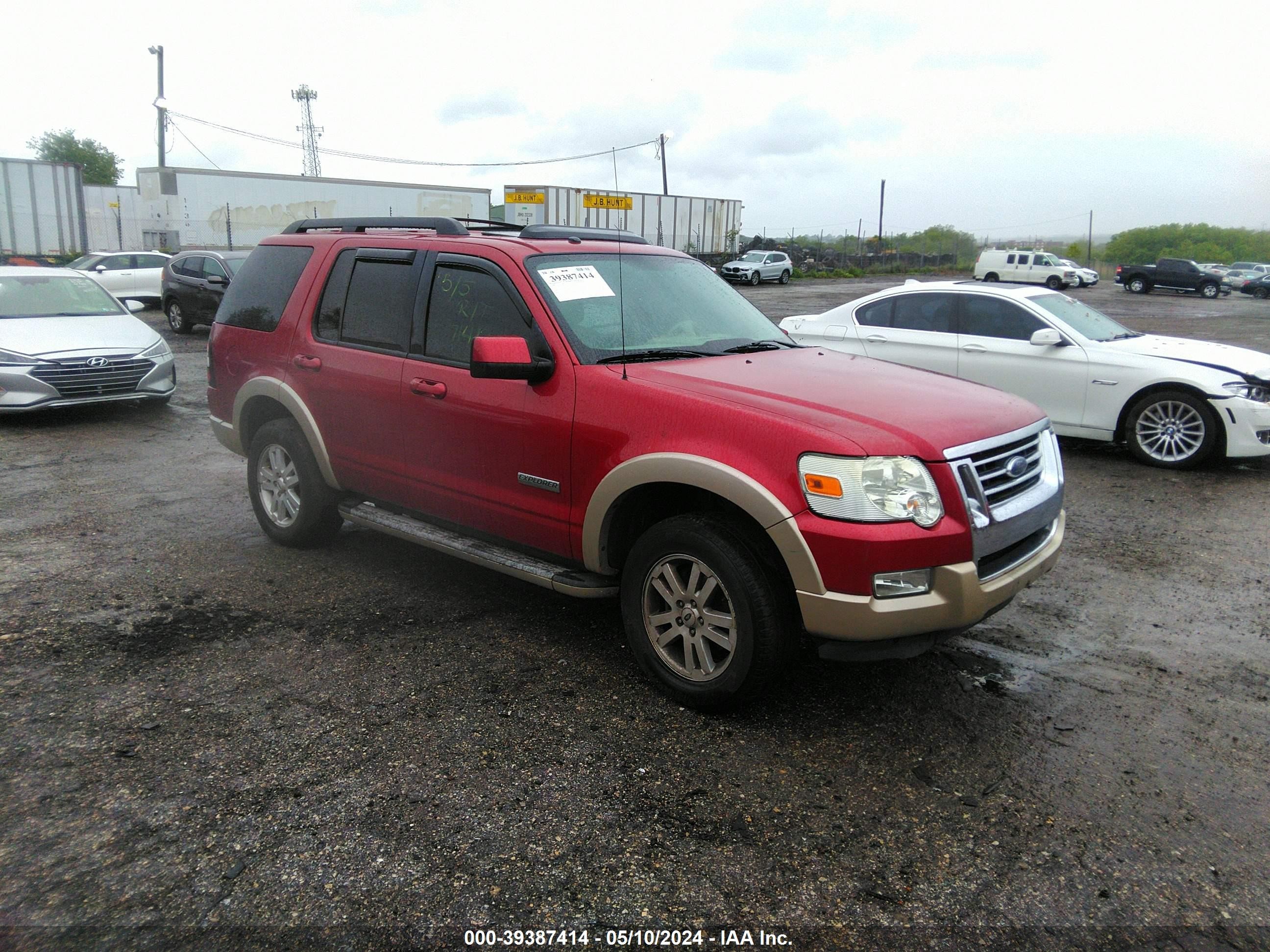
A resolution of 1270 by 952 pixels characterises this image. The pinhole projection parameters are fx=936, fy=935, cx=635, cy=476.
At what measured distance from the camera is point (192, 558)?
18.4ft

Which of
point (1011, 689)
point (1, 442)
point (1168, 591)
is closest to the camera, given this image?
point (1011, 689)

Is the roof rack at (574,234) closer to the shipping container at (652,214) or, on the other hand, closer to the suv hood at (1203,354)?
the suv hood at (1203,354)

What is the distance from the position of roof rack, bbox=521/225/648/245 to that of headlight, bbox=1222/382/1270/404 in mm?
5567

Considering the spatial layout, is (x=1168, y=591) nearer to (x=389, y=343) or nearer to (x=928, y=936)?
(x=928, y=936)

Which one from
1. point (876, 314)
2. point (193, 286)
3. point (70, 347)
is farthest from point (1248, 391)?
point (193, 286)

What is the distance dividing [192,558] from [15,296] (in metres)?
6.73

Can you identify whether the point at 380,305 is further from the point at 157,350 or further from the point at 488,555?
the point at 157,350

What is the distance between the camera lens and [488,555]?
4.32 m

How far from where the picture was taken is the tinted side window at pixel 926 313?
910 centimetres

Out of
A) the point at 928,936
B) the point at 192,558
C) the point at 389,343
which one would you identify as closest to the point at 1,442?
the point at 192,558

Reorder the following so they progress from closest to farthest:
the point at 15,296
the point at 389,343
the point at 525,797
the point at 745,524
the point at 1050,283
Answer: the point at 525,797, the point at 745,524, the point at 389,343, the point at 15,296, the point at 1050,283

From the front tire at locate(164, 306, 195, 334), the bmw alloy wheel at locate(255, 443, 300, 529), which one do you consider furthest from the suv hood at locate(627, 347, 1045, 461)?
the front tire at locate(164, 306, 195, 334)

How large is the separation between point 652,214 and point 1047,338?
38196mm

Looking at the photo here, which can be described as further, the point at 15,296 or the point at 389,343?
the point at 15,296
